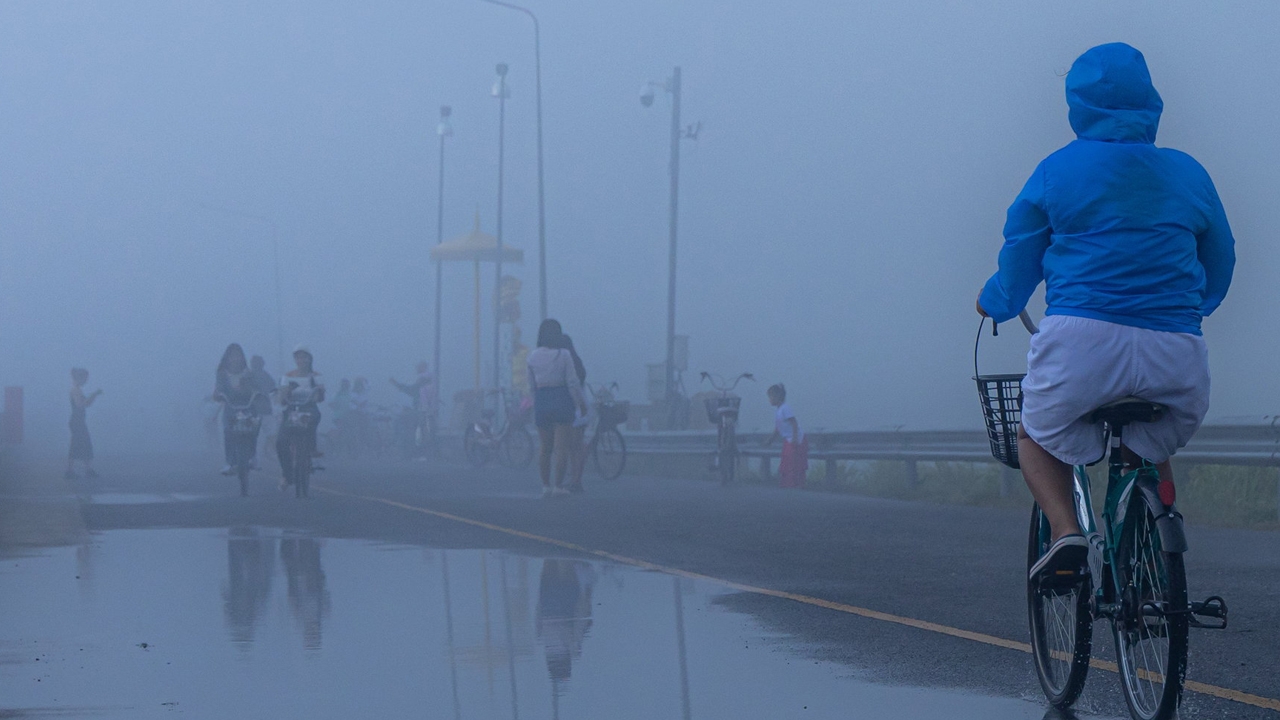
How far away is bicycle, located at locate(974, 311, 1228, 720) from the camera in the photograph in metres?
4.59

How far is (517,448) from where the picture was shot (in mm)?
27594

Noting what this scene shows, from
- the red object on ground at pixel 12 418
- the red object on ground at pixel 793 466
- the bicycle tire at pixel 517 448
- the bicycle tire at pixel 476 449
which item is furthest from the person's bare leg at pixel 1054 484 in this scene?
the red object on ground at pixel 12 418

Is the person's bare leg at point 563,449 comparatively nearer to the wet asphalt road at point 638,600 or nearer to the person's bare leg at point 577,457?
the person's bare leg at point 577,457

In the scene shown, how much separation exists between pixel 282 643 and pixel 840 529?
21.8 feet

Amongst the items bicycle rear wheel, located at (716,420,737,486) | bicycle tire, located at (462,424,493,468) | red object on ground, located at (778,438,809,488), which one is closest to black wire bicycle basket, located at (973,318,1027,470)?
red object on ground, located at (778,438,809,488)

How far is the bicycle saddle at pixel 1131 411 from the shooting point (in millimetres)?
4770

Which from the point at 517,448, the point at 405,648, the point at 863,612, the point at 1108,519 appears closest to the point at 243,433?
the point at 517,448

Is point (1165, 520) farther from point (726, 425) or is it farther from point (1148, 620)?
point (726, 425)

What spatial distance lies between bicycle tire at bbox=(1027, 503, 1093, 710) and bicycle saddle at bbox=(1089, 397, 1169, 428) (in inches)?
23.1

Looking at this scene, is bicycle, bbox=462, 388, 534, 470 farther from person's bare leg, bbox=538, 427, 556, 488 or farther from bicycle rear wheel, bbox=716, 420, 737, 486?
person's bare leg, bbox=538, 427, 556, 488

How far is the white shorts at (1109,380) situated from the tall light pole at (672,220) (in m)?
24.7

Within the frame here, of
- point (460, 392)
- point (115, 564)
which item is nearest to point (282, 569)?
point (115, 564)

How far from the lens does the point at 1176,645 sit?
4.56m

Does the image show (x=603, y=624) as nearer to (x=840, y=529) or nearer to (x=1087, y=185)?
(x=1087, y=185)
